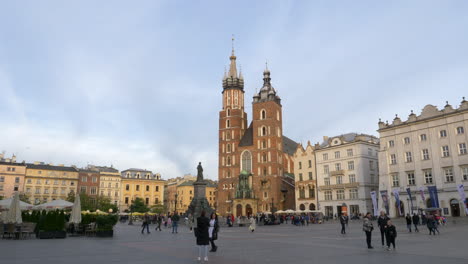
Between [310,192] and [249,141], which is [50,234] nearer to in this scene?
[310,192]

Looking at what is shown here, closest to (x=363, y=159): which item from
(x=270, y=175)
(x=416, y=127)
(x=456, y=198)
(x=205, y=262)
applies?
(x=416, y=127)

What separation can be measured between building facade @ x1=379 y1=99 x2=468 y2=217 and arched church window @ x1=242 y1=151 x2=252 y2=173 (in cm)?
3478

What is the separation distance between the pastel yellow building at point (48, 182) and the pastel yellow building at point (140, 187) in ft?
42.8

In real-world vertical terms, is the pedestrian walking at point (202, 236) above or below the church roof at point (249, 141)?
below

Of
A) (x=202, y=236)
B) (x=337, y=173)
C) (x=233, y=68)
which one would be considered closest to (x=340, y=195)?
(x=337, y=173)

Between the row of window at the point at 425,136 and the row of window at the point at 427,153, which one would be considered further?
the row of window at the point at 425,136

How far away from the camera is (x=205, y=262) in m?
11.5

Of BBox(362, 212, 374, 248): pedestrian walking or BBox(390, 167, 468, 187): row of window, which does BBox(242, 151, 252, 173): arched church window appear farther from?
BBox(362, 212, 374, 248): pedestrian walking

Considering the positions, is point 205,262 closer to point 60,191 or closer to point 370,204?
point 370,204

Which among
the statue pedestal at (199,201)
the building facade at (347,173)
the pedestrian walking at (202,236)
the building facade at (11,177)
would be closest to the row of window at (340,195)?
the building facade at (347,173)

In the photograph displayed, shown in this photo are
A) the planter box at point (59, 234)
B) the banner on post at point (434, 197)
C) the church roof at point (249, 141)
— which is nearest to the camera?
the planter box at point (59, 234)

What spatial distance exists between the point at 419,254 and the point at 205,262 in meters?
7.80

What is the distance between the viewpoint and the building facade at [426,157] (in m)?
47.4

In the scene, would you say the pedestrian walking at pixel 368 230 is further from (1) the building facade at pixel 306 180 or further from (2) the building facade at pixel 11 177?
(2) the building facade at pixel 11 177
